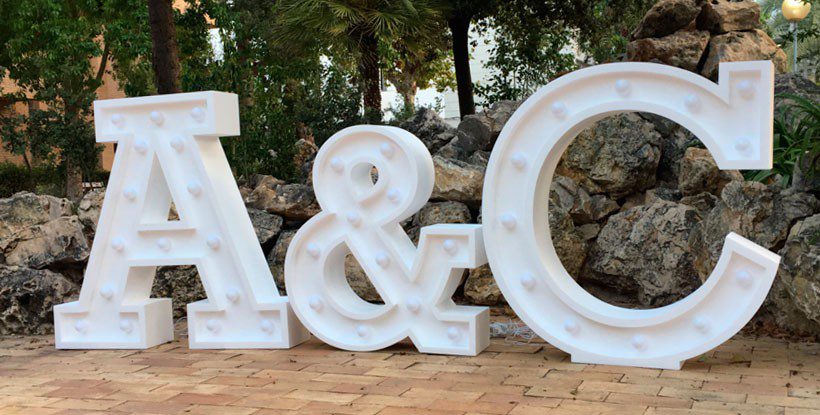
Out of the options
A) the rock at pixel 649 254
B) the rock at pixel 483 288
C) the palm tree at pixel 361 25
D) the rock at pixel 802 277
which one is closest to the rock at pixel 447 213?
the rock at pixel 483 288

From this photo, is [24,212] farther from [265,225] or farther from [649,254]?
[649,254]

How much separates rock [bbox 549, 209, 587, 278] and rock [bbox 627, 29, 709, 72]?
2149 millimetres

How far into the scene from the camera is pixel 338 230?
5320 millimetres

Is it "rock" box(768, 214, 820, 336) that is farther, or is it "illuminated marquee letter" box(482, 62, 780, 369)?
"rock" box(768, 214, 820, 336)

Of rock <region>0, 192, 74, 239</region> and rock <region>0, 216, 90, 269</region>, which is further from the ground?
rock <region>0, 192, 74, 239</region>

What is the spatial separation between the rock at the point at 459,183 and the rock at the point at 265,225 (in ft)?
4.29

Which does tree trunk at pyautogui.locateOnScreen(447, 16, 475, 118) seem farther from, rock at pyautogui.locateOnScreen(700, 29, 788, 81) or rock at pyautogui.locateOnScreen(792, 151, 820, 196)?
rock at pyautogui.locateOnScreen(792, 151, 820, 196)

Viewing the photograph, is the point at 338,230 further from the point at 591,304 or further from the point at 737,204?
the point at 737,204

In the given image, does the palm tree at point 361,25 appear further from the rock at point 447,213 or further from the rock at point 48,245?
the rock at point 48,245

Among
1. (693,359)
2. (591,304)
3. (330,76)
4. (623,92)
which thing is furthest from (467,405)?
(330,76)

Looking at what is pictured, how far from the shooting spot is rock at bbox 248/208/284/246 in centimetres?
707

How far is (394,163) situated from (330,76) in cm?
560

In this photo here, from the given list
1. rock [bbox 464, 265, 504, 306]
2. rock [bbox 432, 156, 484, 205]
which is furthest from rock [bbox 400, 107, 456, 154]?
rock [bbox 464, 265, 504, 306]

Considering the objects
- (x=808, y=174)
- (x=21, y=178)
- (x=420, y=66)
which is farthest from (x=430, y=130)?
(x=21, y=178)
